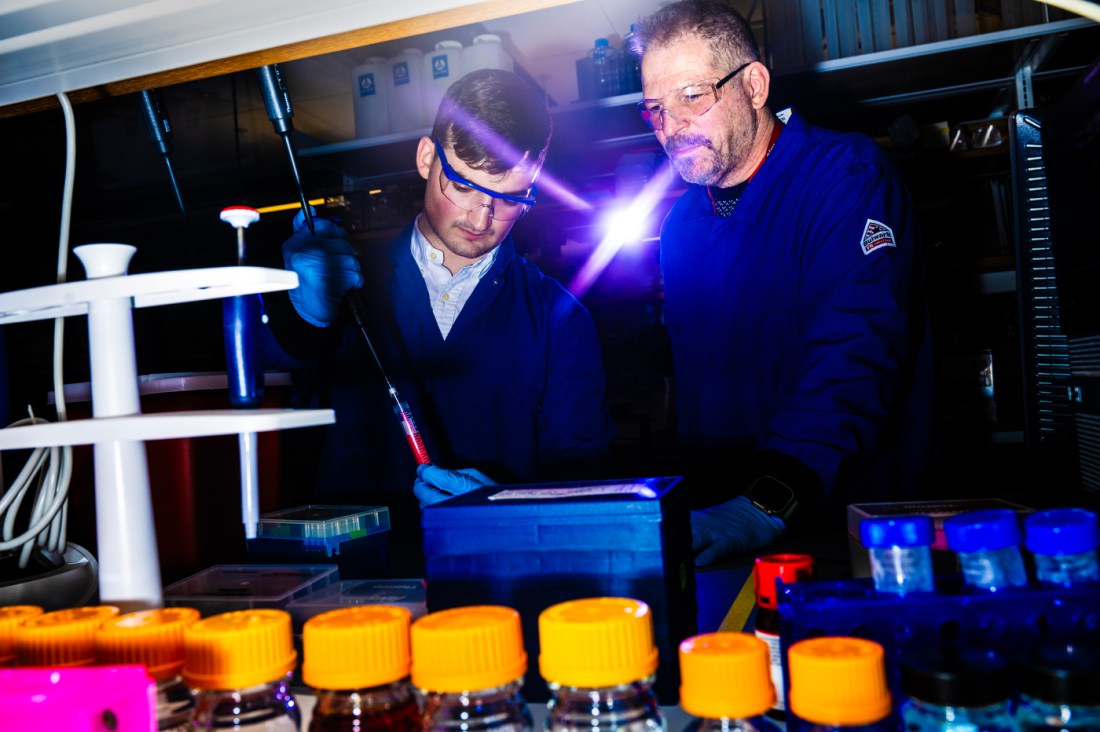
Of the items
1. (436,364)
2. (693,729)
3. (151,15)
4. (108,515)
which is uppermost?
(151,15)

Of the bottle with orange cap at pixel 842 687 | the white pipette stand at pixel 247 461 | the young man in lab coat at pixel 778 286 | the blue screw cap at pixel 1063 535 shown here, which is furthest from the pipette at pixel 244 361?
the young man in lab coat at pixel 778 286

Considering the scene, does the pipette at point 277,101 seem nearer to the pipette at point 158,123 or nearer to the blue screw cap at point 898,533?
the pipette at point 158,123

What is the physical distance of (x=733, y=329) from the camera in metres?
1.96

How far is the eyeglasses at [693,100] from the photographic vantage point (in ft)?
5.87

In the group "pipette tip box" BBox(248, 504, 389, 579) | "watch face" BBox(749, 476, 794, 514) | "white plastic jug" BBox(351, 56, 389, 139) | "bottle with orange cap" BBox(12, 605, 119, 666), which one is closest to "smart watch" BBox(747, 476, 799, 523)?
"watch face" BBox(749, 476, 794, 514)

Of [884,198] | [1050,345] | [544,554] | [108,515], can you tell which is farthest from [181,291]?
[884,198]

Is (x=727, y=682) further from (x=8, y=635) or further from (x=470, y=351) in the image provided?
(x=470, y=351)

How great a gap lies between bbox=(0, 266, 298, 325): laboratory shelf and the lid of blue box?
0.73ft

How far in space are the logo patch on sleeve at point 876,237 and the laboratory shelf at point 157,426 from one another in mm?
1317

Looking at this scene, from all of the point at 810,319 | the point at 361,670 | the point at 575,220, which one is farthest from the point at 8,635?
Answer: the point at 575,220

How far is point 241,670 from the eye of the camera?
43cm

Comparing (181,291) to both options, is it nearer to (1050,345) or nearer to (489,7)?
(489,7)

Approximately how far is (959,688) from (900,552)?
0.12 meters

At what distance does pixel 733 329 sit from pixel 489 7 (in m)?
1.38
